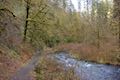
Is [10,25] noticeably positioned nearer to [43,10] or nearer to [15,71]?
[15,71]

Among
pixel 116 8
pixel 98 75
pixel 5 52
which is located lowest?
pixel 98 75

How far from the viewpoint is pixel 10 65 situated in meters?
19.0

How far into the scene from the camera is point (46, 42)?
155 feet

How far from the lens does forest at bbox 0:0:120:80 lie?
18.8m

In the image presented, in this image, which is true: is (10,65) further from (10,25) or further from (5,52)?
(10,25)

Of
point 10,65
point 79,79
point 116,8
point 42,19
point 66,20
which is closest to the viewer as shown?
point 79,79

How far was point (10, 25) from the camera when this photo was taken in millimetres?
22859

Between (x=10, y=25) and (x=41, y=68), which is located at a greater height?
(x=10, y=25)

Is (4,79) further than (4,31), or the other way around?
(4,31)

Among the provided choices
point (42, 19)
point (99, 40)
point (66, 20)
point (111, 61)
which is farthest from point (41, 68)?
point (66, 20)

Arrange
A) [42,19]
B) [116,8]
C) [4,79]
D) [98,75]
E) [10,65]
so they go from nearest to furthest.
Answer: [4,79] → [10,65] → [98,75] → [116,8] → [42,19]

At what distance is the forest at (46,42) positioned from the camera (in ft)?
61.6

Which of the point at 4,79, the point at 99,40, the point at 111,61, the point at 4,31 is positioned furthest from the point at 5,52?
the point at 99,40

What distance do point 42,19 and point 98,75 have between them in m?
16.7
